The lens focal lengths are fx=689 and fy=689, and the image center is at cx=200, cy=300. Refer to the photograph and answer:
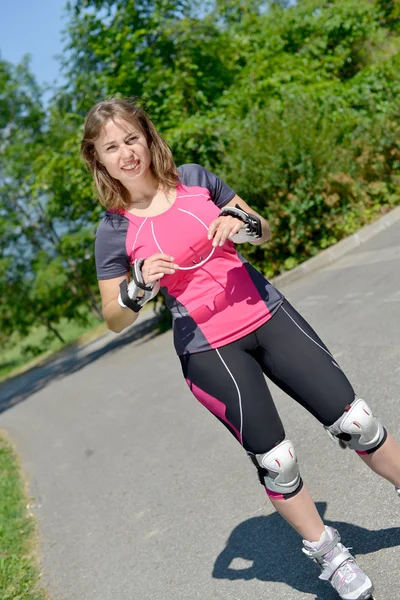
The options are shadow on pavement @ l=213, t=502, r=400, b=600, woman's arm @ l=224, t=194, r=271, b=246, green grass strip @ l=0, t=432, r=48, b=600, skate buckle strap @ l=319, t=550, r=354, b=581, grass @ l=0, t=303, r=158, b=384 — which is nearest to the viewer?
skate buckle strap @ l=319, t=550, r=354, b=581

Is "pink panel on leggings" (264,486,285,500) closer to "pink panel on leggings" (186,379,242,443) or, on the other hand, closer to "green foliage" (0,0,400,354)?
"pink panel on leggings" (186,379,242,443)

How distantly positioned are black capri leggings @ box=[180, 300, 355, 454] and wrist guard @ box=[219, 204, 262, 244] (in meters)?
0.34

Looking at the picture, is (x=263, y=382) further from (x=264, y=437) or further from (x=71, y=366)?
(x=71, y=366)

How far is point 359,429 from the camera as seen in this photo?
8.38 feet

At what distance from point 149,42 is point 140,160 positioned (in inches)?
445

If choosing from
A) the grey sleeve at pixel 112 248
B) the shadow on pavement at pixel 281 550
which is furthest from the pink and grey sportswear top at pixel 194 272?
the shadow on pavement at pixel 281 550

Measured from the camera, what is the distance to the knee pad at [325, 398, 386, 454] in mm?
2551

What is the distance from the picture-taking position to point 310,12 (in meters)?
16.9

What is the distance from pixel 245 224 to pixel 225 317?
0.37 m

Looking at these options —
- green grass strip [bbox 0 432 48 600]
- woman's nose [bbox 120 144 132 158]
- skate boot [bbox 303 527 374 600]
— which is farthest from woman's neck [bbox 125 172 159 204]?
green grass strip [bbox 0 432 48 600]

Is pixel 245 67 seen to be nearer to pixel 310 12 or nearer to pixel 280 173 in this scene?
pixel 310 12

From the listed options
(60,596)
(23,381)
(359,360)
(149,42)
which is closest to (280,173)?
(149,42)

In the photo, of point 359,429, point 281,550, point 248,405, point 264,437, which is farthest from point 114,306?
point 281,550

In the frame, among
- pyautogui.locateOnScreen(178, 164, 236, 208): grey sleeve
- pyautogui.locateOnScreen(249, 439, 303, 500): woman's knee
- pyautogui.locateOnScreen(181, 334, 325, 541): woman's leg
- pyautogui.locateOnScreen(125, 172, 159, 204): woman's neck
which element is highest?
pyautogui.locateOnScreen(125, 172, 159, 204): woman's neck
